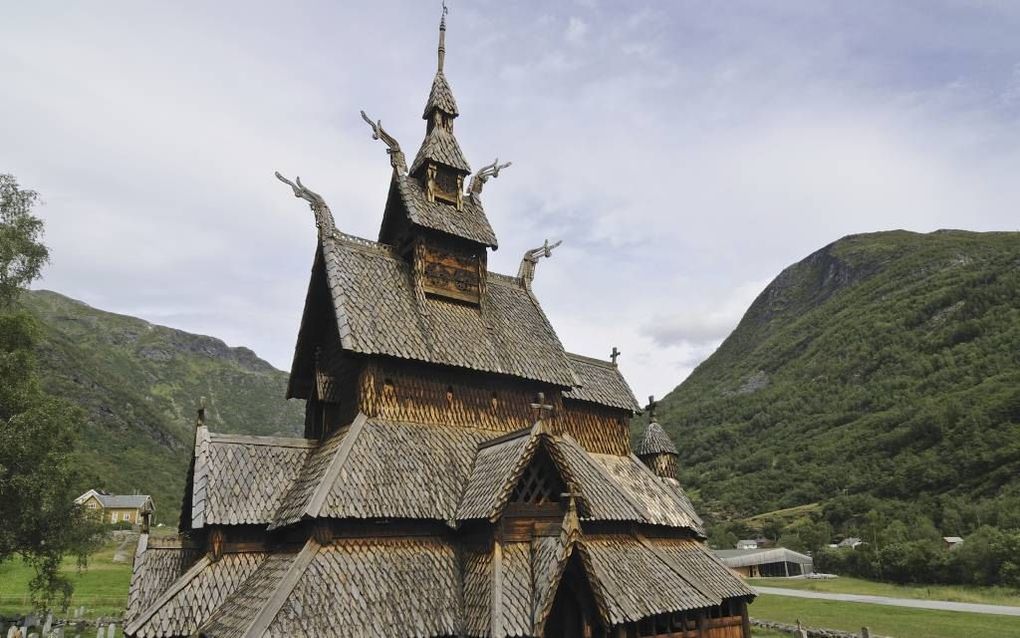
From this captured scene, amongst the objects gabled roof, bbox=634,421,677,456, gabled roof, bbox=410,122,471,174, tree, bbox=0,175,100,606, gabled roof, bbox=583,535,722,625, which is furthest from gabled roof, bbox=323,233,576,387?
tree, bbox=0,175,100,606

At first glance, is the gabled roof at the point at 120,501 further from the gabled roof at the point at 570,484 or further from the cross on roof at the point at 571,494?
the cross on roof at the point at 571,494

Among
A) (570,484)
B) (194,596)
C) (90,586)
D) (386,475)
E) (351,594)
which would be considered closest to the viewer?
(351,594)

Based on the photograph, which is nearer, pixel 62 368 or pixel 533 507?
pixel 533 507

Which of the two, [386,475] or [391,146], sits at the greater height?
[391,146]

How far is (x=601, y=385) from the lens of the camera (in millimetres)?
23203

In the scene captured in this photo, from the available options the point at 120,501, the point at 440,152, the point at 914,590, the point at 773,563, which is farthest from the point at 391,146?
the point at 120,501

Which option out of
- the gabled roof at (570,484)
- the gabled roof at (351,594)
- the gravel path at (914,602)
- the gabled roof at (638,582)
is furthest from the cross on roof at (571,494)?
the gravel path at (914,602)

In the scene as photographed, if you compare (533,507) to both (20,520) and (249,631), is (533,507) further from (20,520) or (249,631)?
(20,520)

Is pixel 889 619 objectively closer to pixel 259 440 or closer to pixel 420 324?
pixel 420 324

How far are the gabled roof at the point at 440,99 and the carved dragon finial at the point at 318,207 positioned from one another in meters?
5.39

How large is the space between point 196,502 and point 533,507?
23.9 ft

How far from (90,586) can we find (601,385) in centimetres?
5000

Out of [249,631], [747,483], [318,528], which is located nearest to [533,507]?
[318,528]

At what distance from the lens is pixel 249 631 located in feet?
36.5
